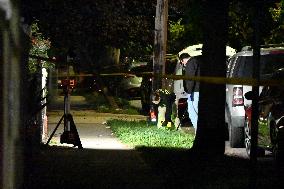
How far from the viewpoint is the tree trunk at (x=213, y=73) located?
11.1 metres

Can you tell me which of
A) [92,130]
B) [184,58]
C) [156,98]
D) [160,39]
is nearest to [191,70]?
[156,98]

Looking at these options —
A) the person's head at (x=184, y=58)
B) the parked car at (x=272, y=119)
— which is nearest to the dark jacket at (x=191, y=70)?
the person's head at (x=184, y=58)

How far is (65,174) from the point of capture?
9.39 metres

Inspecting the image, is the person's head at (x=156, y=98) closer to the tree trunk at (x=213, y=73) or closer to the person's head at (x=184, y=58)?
the person's head at (x=184, y=58)

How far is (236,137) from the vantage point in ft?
43.7

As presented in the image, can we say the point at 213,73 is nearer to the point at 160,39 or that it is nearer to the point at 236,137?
the point at 236,137

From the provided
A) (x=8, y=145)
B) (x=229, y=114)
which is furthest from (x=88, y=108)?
(x=8, y=145)

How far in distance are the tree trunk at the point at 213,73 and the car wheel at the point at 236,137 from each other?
1.88 meters

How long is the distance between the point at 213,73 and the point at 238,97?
1837 millimetres

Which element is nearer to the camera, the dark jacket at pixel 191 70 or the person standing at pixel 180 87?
the dark jacket at pixel 191 70

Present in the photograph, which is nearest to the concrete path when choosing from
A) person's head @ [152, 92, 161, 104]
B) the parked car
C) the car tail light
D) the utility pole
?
person's head @ [152, 92, 161, 104]

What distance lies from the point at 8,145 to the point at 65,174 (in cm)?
512

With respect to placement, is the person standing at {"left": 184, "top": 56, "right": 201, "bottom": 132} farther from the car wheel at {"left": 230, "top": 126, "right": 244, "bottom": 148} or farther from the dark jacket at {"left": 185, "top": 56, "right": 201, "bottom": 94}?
the car wheel at {"left": 230, "top": 126, "right": 244, "bottom": 148}

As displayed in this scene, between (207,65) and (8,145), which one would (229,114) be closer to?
(207,65)
